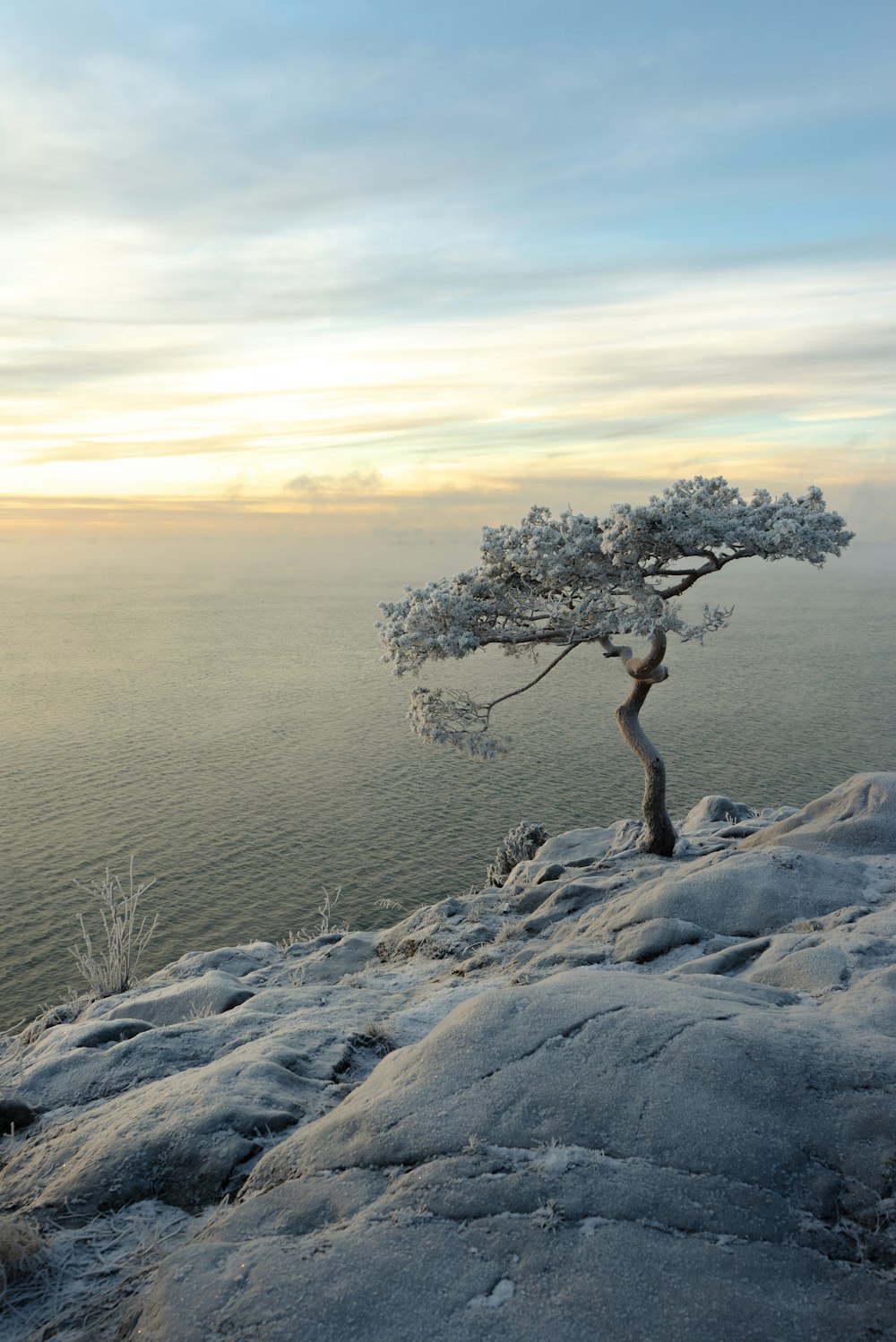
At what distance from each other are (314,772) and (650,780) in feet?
111

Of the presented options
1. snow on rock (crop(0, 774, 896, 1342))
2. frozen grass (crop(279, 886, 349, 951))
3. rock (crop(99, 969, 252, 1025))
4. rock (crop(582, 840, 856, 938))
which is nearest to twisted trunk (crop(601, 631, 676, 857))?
rock (crop(582, 840, 856, 938))

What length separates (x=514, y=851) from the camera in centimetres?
3488

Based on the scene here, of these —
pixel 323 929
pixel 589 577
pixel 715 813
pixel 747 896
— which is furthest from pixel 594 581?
pixel 323 929

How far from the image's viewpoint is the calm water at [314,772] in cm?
3800

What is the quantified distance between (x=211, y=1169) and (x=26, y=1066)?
23.1 feet

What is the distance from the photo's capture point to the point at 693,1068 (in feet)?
29.6

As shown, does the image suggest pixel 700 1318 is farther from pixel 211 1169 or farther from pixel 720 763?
pixel 720 763

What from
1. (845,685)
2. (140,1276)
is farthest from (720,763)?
(140,1276)

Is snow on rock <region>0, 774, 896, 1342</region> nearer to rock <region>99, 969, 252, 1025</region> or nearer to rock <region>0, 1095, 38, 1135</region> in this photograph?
rock <region>0, 1095, 38, 1135</region>

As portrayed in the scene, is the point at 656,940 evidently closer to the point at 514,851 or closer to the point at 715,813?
the point at 715,813

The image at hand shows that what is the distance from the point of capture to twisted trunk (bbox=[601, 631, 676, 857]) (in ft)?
86.3

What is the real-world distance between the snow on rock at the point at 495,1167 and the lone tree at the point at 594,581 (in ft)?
35.3

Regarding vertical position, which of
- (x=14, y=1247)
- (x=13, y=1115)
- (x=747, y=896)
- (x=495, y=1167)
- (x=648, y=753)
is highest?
(x=495, y=1167)

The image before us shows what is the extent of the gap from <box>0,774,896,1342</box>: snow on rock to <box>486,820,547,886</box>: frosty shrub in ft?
65.6
